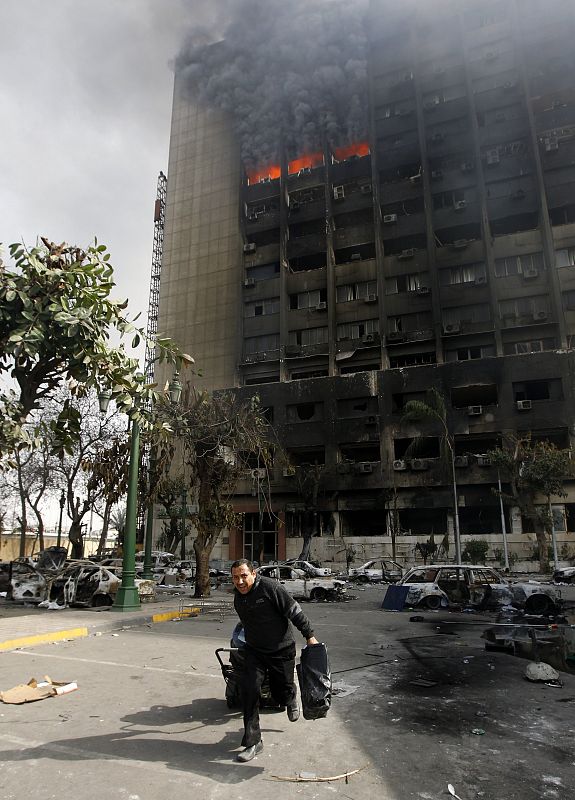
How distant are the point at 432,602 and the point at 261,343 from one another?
3656 cm

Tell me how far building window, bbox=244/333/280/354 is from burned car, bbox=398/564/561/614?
34.6 meters

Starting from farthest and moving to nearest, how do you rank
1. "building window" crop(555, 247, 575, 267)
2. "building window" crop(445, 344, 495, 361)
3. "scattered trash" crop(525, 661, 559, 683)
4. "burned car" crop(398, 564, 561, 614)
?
"building window" crop(445, 344, 495, 361), "building window" crop(555, 247, 575, 267), "burned car" crop(398, 564, 561, 614), "scattered trash" crop(525, 661, 559, 683)

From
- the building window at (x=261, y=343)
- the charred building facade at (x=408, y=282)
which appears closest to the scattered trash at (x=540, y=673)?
the charred building facade at (x=408, y=282)

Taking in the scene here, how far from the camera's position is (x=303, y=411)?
4538 centimetres

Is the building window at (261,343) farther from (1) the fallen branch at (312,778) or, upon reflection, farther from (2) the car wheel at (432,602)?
(1) the fallen branch at (312,778)

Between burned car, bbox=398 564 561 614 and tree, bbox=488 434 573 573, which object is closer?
burned car, bbox=398 564 561 614

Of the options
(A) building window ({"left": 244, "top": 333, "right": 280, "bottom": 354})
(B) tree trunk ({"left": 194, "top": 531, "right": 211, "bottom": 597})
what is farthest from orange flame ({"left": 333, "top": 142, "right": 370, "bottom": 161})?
(B) tree trunk ({"left": 194, "top": 531, "right": 211, "bottom": 597})

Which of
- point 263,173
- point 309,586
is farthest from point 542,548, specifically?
point 263,173

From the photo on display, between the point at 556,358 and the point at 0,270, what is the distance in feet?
126

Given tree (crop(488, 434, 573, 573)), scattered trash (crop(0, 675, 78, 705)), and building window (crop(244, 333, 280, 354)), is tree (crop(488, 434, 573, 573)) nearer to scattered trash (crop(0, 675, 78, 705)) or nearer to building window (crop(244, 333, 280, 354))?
building window (crop(244, 333, 280, 354))

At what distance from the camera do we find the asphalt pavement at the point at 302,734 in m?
3.71

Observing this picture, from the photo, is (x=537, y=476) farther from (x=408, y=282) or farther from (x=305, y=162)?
(x=305, y=162)

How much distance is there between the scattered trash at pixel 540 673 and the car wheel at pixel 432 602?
357 inches

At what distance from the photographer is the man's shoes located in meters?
4.10
